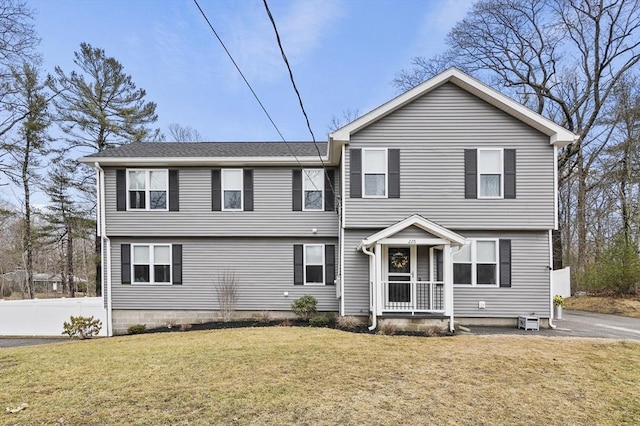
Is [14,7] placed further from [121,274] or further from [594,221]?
[594,221]

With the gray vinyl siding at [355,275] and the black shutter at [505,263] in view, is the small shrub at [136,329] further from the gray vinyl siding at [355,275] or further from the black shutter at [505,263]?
the black shutter at [505,263]

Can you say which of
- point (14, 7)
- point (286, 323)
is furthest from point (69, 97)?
point (286, 323)

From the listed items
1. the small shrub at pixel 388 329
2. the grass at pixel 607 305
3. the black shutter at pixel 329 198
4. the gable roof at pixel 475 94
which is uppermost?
the gable roof at pixel 475 94

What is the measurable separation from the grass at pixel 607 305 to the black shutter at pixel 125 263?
19.1 meters

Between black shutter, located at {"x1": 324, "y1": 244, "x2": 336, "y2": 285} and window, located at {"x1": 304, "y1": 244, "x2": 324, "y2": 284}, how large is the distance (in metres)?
0.14

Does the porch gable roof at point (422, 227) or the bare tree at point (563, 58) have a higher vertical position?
the bare tree at point (563, 58)

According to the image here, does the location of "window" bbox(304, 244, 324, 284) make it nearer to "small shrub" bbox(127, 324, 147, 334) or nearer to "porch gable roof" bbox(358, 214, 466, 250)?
"porch gable roof" bbox(358, 214, 466, 250)

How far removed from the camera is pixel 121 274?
39.4ft

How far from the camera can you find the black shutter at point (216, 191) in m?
11.9

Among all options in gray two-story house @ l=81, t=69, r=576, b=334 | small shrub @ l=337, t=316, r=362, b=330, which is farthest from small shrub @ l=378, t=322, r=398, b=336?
small shrub @ l=337, t=316, r=362, b=330

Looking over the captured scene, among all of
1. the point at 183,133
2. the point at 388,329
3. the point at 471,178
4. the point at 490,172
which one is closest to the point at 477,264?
the point at 471,178

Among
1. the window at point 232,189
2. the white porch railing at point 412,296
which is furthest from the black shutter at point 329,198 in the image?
the white porch railing at point 412,296

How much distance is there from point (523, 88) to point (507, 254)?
16103mm

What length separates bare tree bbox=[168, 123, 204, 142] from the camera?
1118 inches
